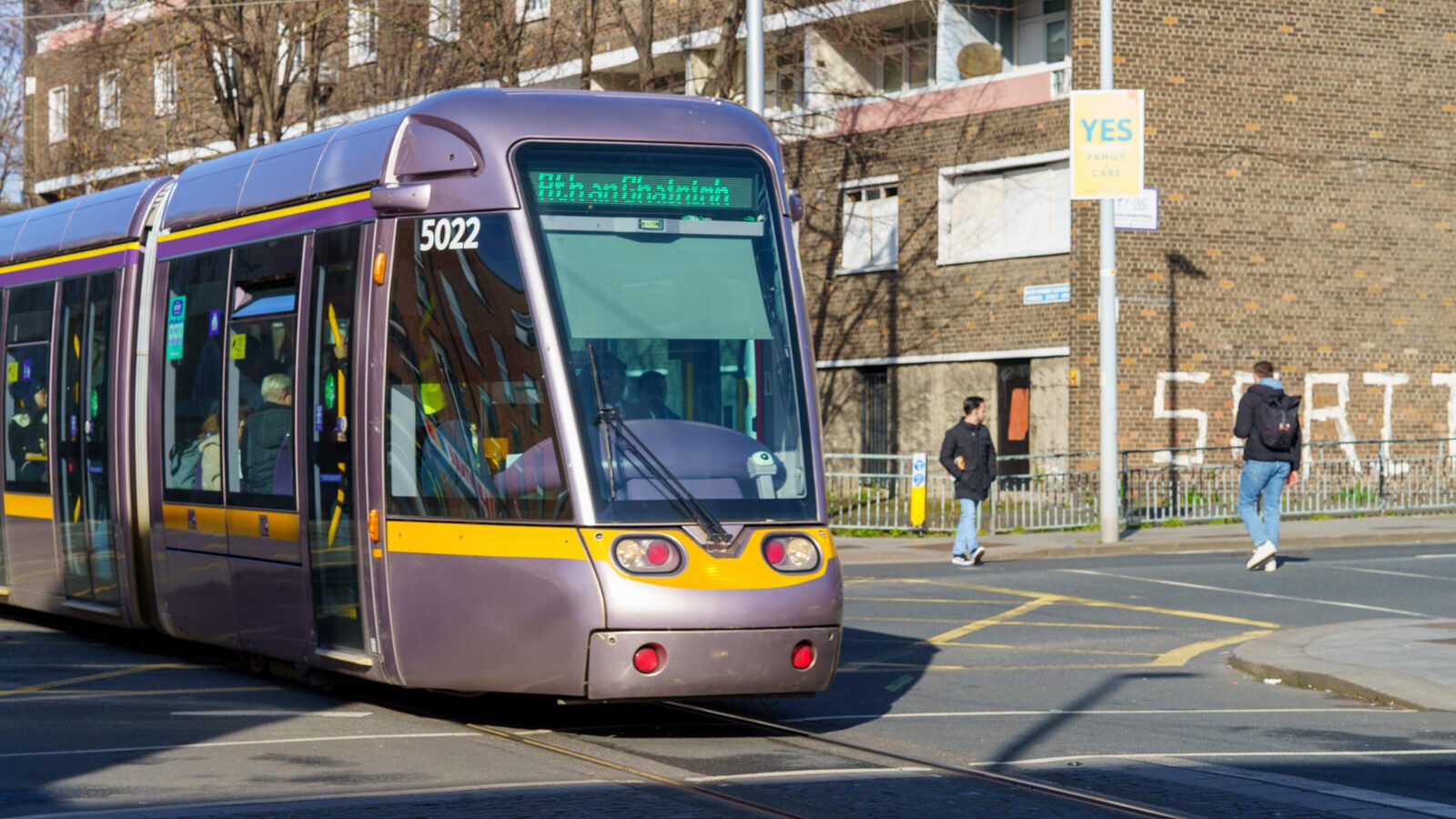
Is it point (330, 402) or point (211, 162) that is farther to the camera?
point (211, 162)

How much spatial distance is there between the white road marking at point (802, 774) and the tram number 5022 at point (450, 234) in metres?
2.76

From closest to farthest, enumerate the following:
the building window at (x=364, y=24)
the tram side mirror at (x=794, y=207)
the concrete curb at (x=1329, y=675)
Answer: the tram side mirror at (x=794, y=207)
the concrete curb at (x=1329, y=675)
the building window at (x=364, y=24)

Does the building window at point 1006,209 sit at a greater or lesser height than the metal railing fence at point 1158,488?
greater

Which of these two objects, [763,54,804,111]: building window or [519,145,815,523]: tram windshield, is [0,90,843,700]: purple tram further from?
[763,54,804,111]: building window

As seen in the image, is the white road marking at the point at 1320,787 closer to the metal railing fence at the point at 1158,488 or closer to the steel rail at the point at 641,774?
the steel rail at the point at 641,774

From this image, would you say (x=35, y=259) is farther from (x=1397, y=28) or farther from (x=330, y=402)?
(x=1397, y=28)

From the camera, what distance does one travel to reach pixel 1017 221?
31.6 metres

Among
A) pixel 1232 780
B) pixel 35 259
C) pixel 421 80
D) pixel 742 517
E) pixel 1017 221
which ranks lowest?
pixel 1232 780

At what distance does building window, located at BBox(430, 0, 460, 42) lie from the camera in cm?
2989

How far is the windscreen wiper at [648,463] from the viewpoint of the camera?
901cm

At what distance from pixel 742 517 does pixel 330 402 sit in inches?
95.8

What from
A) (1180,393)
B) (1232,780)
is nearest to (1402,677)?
(1232,780)

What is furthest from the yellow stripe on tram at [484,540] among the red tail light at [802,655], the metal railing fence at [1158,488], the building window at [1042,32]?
the building window at [1042,32]

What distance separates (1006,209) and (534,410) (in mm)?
23525
